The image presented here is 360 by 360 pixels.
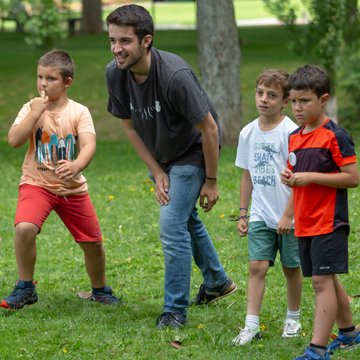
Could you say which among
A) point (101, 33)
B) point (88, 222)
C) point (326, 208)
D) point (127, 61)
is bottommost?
point (88, 222)

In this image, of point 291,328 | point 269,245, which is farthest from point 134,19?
point 291,328

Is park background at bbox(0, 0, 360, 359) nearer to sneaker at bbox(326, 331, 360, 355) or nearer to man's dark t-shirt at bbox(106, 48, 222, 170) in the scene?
sneaker at bbox(326, 331, 360, 355)

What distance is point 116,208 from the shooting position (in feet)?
24.1

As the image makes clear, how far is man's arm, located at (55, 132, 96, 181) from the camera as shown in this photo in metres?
3.93

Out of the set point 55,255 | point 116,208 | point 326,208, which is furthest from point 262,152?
point 116,208

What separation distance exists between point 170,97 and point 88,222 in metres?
1.24

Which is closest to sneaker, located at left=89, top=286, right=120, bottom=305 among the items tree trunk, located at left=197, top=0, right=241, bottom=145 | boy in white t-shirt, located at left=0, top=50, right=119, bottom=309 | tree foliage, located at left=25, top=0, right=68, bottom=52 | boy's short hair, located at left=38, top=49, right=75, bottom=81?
boy in white t-shirt, located at left=0, top=50, right=119, bottom=309

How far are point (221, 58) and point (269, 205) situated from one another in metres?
8.13

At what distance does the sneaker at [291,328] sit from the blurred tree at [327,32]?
997 cm

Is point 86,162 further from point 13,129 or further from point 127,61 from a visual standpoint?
point 127,61

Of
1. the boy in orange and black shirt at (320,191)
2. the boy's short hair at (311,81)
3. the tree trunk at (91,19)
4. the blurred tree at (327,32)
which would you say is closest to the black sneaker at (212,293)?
the boy in orange and black shirt at (320,191)

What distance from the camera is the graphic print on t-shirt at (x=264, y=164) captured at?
359 centimetres

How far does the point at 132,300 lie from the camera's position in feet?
14.9

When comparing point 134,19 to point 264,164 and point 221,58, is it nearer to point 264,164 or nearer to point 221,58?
point 264,164
